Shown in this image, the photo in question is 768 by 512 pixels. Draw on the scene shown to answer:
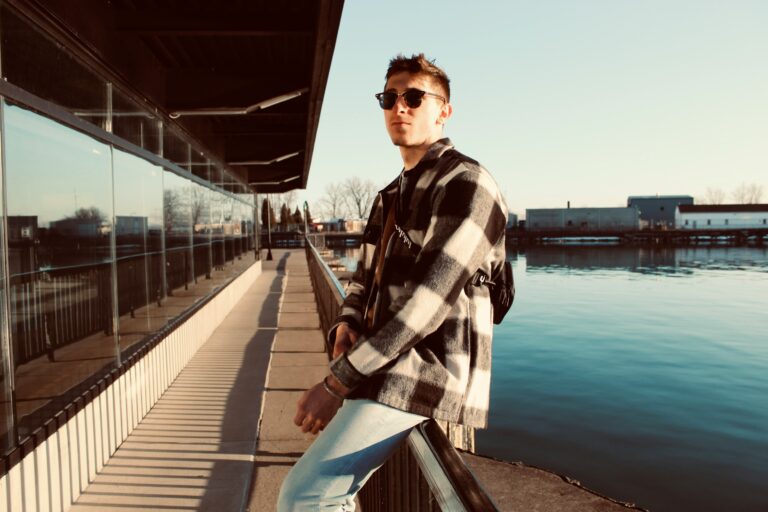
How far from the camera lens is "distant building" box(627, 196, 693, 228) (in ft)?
362

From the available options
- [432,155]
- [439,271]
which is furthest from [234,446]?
[439,271]

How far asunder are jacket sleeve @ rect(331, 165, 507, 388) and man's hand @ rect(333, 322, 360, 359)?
478 mm

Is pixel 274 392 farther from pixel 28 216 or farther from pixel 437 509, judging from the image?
pixel 437 509

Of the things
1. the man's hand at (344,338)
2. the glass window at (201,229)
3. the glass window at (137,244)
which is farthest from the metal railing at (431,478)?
the glass window at (201,229)

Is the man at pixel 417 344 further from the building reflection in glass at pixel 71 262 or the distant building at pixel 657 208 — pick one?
the distant building at pixel 657 208

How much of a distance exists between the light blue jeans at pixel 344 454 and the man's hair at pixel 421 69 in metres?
1.05

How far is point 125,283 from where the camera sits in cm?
587

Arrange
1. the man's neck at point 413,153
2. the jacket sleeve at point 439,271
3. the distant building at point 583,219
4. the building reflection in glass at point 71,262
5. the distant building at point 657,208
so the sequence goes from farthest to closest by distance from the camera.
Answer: the distant building at point 657,208
the distant building at point 583,219
the building reflection in glass at point 71,262
the man's neck at point 413,153
the jacket sleeve at point 439,271

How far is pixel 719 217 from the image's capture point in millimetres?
108938

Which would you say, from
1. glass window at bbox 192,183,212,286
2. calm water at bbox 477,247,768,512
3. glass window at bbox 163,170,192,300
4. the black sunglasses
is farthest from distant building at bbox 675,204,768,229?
the black sunglasses

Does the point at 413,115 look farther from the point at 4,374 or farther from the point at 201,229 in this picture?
the point at 201,229

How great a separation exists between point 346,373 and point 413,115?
0.85 m

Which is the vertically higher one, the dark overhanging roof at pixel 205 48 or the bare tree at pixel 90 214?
the dark overhanging roof at pixel 205 48

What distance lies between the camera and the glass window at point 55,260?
3451mm
